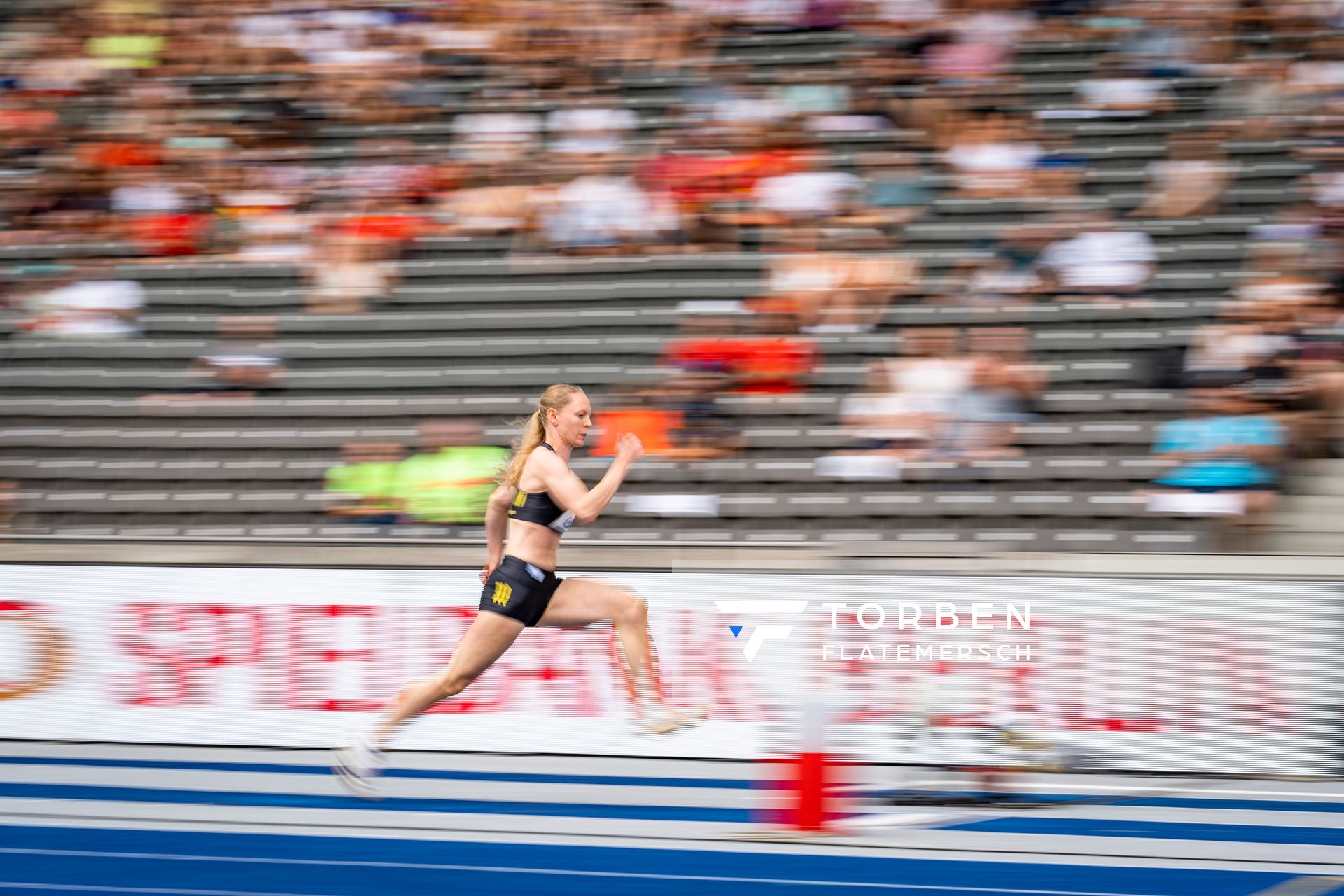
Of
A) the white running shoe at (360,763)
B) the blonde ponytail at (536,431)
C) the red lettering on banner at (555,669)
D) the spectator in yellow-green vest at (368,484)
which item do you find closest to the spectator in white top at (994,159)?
the spectator in yellow-green vest at (368,484)

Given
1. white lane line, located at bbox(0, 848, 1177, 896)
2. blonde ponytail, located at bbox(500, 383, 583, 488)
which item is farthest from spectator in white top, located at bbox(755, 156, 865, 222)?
white lane line, located at bbox(0, 848, 1177, 896)

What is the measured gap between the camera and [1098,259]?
442 inches

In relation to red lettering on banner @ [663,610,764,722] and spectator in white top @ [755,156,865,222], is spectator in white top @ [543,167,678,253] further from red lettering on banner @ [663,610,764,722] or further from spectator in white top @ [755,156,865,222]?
red lettering on banner @ [663,610,764,722]

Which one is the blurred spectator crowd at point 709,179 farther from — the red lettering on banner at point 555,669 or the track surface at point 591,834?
the track surface at point 591,834

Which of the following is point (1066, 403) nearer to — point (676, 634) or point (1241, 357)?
point (1241, 357)

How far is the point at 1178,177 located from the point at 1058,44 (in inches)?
71.6

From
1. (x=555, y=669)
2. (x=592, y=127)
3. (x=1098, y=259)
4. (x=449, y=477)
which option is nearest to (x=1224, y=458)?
(x=1098, y=259)

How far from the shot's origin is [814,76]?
519 inches

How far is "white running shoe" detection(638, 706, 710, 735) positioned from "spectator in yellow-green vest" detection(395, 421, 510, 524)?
9.21ft

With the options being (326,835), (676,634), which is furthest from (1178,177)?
(326,835)

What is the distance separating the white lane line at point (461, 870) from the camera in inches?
220

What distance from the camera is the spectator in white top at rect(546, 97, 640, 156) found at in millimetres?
12922

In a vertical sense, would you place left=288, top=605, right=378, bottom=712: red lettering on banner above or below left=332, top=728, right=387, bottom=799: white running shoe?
above

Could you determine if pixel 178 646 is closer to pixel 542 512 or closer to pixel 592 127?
pixel 542 512
